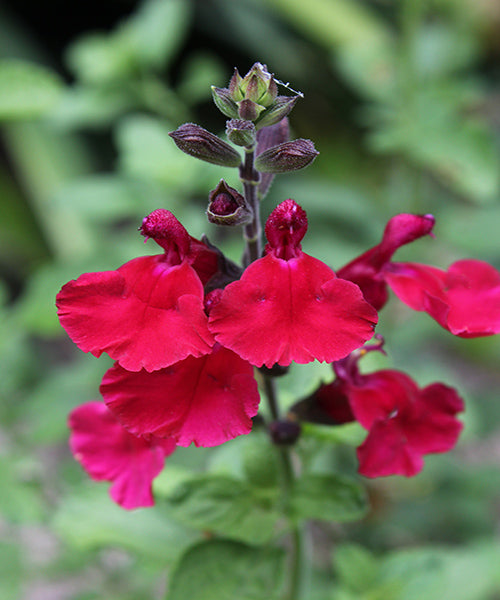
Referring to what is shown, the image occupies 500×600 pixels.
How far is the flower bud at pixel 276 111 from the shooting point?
2.14 feet

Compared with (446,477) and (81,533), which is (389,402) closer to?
(81,533)

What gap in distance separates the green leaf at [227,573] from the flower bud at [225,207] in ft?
1.44

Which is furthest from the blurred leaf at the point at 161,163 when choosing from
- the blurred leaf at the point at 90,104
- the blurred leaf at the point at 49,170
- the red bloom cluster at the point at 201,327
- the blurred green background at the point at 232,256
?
the blurred leaf at the point at 49,170

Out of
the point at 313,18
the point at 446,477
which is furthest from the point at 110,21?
the point at 446,477

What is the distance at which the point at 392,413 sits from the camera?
756 mm

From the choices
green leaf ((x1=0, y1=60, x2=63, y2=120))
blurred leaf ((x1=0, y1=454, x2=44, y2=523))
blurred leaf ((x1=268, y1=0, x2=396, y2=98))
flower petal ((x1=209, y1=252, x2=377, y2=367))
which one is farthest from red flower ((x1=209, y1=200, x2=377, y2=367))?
blurred leaf ((x1=268, y1=0, x2=396, y2=98))

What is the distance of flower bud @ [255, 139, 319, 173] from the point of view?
64 centimetres

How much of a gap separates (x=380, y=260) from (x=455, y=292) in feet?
0.30

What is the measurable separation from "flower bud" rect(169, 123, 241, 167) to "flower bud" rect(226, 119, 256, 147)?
0.12 ft

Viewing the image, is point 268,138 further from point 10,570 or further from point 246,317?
point 10,570

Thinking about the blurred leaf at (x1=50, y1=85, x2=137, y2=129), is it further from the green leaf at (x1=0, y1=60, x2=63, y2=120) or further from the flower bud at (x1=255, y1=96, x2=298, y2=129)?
the flower bud at (x1=255, y1=96, x2=298, y2=129)

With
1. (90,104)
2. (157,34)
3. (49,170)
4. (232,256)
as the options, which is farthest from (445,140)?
(49,170)

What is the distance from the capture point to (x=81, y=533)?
1015mm

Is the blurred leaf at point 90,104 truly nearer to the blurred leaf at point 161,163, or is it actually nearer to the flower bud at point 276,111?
the blurred leaf at point 161,163
